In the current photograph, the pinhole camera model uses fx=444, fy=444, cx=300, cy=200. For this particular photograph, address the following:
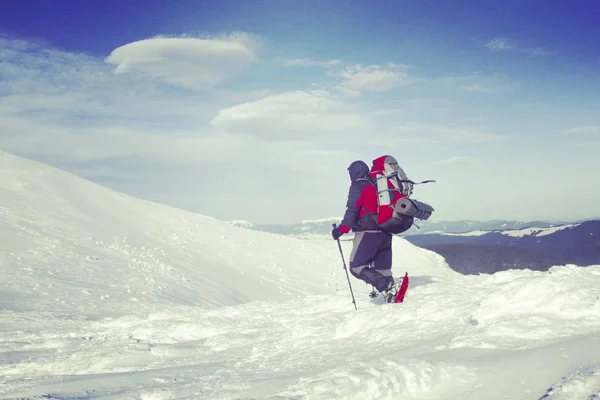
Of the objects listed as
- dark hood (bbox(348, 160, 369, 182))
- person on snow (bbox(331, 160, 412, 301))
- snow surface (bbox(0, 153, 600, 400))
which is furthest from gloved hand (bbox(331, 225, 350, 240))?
snow surface (bbox(0, 153, 600, 400))

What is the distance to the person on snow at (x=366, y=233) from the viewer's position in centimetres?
727

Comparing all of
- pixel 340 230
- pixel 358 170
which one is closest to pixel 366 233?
pixel 340 230

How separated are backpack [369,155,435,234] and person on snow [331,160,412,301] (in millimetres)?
110

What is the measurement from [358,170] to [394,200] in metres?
0.80

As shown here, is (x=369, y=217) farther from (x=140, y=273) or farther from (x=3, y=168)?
(x=3, y=168)

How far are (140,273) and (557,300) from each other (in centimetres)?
1199

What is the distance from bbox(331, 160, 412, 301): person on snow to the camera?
7.27m

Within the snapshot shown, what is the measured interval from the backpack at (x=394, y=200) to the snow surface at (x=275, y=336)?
1.20 m

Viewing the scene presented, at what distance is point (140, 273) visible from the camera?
44.9 feet

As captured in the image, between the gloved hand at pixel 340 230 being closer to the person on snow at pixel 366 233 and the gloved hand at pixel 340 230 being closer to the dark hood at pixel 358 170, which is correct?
the person on snow at pixel 366 233

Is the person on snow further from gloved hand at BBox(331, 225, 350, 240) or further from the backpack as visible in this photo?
the backpack

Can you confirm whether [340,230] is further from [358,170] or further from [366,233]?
[358,170]

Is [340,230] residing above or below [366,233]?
above

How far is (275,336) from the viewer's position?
6051 millimetres
